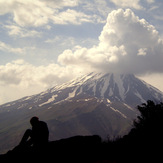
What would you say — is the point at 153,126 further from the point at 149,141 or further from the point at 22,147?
the point at 22,147

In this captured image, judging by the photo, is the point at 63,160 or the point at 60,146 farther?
the point at 60,146

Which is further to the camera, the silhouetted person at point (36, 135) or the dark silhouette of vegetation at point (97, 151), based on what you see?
the silhouetted person at point (36, 135)

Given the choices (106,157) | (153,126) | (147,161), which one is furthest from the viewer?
(153,126)

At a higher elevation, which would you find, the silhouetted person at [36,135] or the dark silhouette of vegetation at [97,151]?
the silhouetted person at [36,135]

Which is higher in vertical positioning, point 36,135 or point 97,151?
point 36,135

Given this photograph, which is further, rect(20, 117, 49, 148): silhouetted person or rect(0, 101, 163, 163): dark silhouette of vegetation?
rect(20, 117, 49, 148): silhouetted person

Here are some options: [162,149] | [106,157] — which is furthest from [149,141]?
[106,157]

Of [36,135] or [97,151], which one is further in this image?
[97,151]

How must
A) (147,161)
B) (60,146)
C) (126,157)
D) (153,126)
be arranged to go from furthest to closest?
1. (153,126)
2. (60,146)
3. (126,157)
4. (147,161)

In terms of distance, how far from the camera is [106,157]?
780 centimetres

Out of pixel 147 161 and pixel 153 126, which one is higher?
pixel 153 126

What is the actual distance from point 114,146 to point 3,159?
4577mm

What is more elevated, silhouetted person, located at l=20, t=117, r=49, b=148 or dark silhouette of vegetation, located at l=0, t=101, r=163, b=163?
silhouetted person, located at l=20, t=117, r=49, b=148

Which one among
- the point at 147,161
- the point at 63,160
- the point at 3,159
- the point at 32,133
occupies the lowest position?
the point at 147,161
